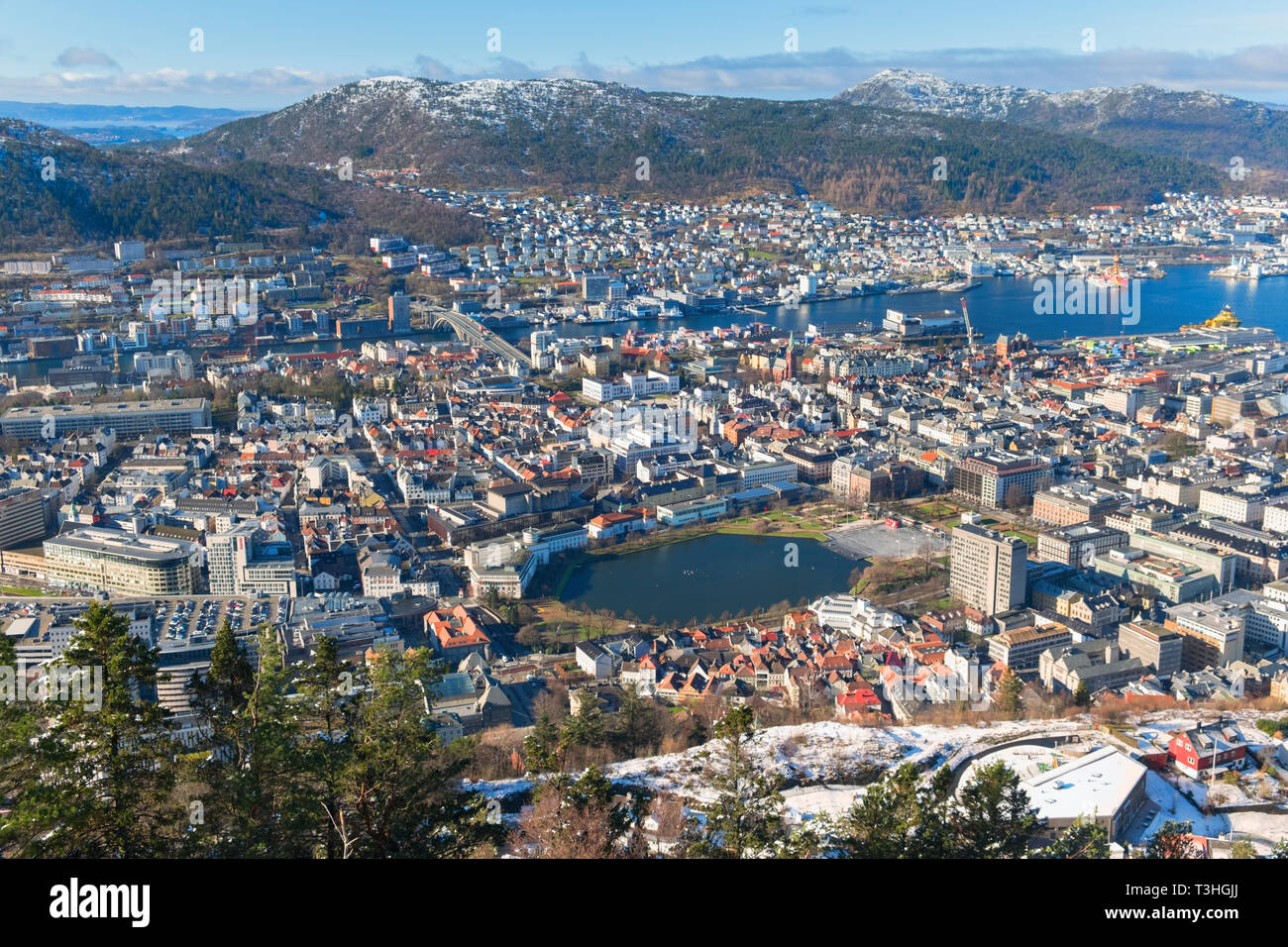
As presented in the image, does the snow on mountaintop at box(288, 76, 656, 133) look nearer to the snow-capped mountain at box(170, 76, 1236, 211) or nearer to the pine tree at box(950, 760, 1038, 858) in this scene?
the snow-capped mountain at box(170, 76, 1236, 211)

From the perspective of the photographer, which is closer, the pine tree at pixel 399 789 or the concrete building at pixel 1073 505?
the pine tree at pixel 399 789

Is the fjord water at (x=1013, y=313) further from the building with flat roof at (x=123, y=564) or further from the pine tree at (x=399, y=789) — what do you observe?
the pine tree at (x=399, y=789)

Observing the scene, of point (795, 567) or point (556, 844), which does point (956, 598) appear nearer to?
point (795, 567)

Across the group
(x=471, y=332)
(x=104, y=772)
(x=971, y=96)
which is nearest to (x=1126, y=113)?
(x=971, y=96)

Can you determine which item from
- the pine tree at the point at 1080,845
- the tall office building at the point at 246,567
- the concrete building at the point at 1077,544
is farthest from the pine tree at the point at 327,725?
the concrete building at the point at 1077,544
